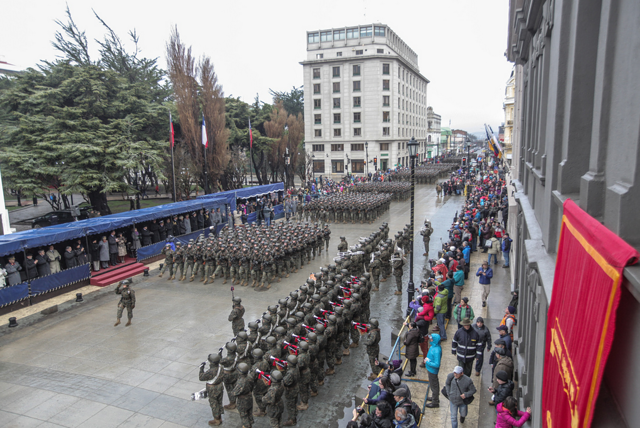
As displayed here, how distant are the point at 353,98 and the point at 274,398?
225 ft

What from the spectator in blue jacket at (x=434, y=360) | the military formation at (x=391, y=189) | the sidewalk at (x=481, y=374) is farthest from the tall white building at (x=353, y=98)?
the spectator in blue jacket at (x=434, y=360)

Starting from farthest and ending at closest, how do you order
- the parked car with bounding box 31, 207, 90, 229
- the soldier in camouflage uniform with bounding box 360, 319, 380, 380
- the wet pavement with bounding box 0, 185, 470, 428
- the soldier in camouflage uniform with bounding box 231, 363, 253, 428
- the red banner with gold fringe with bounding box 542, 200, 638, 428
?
the parked car with bounding box 31, 207, 90, 229 < the soldier in camouflage uniform with bounding box 360, 319, 380, 380 < the wet pavement with bounding box 0, 185, 470, 428 < the soldier in camouflage uniform with bounding box 231, 363, 253, 428 < the red banner with gold fringe with bounding box 542, 200, 638, 428

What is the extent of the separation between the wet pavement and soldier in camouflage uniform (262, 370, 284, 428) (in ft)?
2.44

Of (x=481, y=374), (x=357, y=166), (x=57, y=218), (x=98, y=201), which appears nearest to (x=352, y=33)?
(x=357, y=166)

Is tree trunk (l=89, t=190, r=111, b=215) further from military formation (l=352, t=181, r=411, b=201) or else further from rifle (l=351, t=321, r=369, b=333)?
rifle (l=351, t=321, r=369, b=333)

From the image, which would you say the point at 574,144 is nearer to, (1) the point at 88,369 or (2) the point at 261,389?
(2) the point at 261,389

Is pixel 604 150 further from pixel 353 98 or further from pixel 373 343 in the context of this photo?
pixel 353 98

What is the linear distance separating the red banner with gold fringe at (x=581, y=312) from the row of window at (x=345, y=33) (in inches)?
2886

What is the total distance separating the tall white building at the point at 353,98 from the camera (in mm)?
69688

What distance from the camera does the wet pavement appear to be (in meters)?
8.52

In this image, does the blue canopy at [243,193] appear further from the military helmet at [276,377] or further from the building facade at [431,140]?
the building facade at [431,140]

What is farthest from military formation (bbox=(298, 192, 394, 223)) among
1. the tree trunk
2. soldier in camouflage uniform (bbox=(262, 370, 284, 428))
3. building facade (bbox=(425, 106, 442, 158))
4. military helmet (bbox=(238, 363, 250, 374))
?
building facade (bbox=(425, 106, 442, 158))

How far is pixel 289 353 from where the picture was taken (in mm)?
9102

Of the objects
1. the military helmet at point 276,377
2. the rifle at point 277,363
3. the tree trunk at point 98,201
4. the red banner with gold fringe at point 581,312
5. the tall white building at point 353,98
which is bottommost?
the rifle at point 277,363
